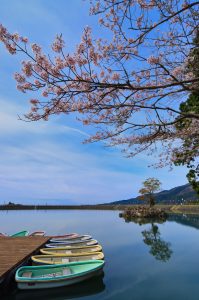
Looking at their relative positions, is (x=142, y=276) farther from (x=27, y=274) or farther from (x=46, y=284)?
(x=27, y=274)

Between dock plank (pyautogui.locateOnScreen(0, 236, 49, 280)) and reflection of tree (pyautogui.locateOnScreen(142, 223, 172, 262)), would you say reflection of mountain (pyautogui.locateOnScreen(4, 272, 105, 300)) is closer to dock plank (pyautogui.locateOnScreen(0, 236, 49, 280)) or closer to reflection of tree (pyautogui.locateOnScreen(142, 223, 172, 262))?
dock plank (pyautogui.locateOnScreen(0, 236, 49, 280))

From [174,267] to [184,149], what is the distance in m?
7.18

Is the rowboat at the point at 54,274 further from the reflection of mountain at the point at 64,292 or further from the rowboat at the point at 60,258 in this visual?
the rowboat at the point at 60,258

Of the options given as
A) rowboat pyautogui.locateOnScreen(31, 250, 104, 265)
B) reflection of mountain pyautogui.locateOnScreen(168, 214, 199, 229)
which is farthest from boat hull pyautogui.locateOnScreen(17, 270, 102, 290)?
reflection of mountain pyautogui.locateOnScreen(168, 214, 199, 229)

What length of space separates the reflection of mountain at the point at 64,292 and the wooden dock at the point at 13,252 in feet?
2.34

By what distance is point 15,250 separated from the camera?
13047 millimetres

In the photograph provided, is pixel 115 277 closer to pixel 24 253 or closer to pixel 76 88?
pixel 24 253

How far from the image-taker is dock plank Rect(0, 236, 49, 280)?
10273mm

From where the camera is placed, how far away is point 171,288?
429 inches

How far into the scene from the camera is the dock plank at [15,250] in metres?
10.3

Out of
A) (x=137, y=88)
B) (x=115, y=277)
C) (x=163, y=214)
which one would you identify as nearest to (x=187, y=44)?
(x=137, y=88)

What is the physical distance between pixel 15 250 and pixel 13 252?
47 centimetres

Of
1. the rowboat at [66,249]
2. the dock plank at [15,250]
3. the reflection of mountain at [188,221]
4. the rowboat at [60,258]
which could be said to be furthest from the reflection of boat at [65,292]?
the reflection of mountain at [188,221]

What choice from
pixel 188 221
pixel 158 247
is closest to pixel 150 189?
pixel 188 221
